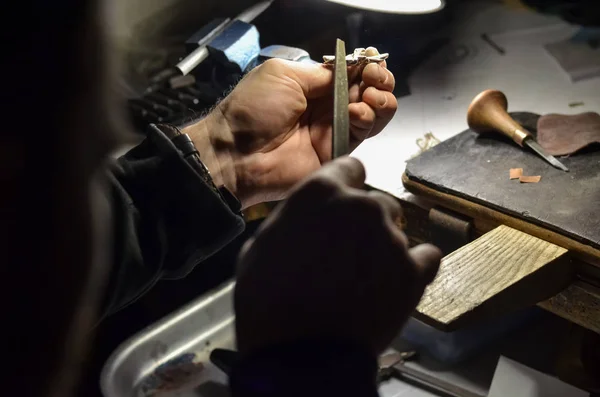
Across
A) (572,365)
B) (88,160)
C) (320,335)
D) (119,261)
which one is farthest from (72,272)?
(572,365)

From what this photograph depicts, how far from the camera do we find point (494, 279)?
2.03 feet

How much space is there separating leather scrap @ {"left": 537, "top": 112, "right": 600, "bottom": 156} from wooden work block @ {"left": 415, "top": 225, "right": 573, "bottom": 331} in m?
0.21

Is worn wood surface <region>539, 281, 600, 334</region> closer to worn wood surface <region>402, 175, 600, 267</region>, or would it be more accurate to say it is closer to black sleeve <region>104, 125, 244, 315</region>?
worn wood surface <region>402, 175, 600, 267</region>

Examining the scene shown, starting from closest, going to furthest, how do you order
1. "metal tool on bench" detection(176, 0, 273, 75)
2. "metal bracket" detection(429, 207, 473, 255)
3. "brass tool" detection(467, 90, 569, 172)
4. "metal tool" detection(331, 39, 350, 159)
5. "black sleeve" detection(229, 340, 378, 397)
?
1. "black sleeve" detection(229, 340, 378, 397)
2. "metal tool" detection(331, 39, 350, 159)
3. "metal bracket" detection(429, 207, 473, 255)
4. "brass tool" detection(467, 90, 569, 172)
5. "metal tool on bench" detection(176, 0, 273, 75)

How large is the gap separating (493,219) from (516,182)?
0.27 feet

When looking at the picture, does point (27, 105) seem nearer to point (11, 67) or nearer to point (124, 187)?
point (11, 67)

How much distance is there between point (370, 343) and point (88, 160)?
22 cm

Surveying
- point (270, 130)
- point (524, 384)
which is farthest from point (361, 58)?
point (524, 384)

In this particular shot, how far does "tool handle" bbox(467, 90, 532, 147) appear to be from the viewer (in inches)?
35.0

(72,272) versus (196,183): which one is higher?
(72,272)

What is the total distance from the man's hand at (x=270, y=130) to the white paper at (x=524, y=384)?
37 centimetres

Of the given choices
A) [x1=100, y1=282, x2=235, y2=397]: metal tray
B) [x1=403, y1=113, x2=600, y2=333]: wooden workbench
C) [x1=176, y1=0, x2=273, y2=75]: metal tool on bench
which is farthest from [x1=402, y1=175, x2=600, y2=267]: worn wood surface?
[x1=176, y1=0, x2=273, y2=75]: metal tool on bench

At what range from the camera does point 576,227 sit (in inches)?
27.4

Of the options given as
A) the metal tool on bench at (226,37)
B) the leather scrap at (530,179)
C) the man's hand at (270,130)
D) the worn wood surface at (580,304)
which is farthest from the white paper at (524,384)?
the metal tool on bench at (226,37)
